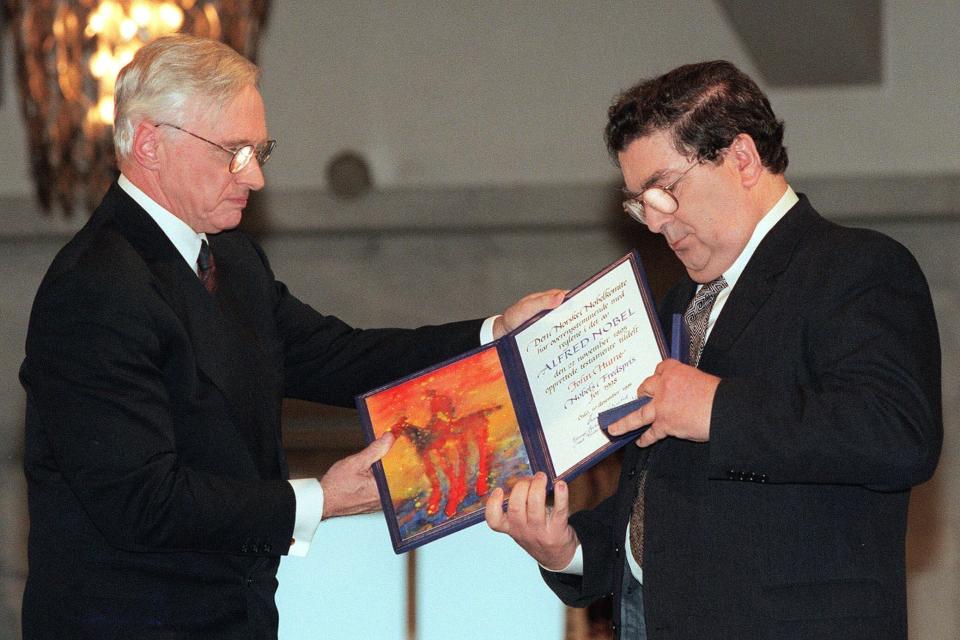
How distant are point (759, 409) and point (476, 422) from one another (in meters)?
0.61

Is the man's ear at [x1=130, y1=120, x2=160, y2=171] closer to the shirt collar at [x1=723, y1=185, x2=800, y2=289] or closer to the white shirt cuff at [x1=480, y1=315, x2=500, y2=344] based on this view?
the white shirt cuff at [x1=480, y1=315, x2=500, y2=344]

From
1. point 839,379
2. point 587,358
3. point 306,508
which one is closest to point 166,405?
point 306,508

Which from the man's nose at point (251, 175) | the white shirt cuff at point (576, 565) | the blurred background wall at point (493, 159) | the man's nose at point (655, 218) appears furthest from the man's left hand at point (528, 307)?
the blurred background wall at point (493, 159)

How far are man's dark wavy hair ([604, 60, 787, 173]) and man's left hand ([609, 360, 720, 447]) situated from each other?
387 mm

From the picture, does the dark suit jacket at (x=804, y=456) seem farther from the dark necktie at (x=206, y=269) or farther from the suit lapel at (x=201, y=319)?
the dark necktie at (x=206, y=269)

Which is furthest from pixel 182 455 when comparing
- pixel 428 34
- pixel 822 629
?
pixel 428 34

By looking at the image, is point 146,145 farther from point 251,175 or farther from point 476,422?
point 476,422

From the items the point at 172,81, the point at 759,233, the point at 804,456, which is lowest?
the point at 804,456

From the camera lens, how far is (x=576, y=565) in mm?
2400

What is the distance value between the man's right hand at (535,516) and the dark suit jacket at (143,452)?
14.1 inches

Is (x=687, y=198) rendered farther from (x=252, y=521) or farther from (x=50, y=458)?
(x=50, y=458)

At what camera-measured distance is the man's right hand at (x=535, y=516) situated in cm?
227

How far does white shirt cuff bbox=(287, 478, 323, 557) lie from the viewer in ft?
7.44

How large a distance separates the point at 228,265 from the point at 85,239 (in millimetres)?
325
